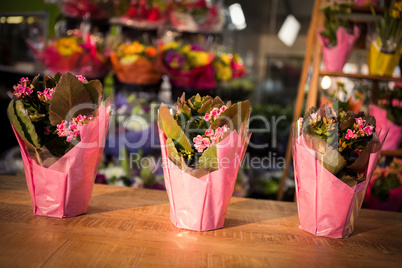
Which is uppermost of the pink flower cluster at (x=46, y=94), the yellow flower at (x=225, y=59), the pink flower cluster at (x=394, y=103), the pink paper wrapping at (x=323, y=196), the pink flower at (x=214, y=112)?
the yellow flower at (x=225, y=59)

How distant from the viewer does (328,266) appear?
2.59 feet

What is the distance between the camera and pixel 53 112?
35.2 inches

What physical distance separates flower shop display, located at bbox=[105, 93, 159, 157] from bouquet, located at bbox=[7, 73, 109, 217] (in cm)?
153

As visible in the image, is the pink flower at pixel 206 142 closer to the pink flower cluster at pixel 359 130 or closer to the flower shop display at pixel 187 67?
the pink flower cluster at pixel 359 130

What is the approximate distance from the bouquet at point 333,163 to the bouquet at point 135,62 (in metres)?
1.72

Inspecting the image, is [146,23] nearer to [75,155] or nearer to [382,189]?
[382,189]

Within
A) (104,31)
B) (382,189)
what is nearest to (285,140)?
(382,189)

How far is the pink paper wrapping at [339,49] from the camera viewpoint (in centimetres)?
228

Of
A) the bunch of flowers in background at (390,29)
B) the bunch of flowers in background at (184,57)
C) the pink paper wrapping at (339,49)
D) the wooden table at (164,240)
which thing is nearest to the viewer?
the wooden table at (164,240)

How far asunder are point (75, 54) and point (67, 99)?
177 centimetres

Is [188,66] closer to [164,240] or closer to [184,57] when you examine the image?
[184,57]

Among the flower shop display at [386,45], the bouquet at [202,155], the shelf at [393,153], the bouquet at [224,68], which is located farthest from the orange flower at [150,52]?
the bouquet at [202,155]

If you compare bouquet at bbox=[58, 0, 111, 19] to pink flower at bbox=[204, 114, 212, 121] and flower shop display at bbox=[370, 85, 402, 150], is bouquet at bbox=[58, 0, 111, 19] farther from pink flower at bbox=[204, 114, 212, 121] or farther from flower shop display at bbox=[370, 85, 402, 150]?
pink flower at bbox=[204, 114, 212, 121]

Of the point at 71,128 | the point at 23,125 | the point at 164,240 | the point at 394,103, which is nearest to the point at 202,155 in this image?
the point at 164,240
